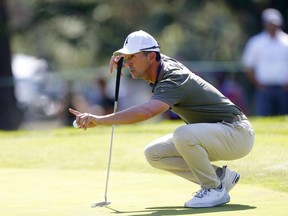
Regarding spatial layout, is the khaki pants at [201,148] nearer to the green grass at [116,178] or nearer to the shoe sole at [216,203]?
the shoe sole at [216,203]

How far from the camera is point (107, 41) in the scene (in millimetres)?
26234

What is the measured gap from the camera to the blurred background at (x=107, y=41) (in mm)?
23875

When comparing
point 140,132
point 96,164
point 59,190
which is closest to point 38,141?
point 140,132

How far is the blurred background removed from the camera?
2388 cm

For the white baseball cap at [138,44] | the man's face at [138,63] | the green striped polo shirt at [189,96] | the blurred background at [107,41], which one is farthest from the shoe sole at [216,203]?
the blurred background at [107,41]

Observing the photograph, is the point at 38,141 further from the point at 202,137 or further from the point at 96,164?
the point at 202,137

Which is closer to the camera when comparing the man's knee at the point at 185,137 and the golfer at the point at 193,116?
the golfer at the point at 193,116

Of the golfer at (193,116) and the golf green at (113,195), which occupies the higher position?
the golfer at (193,116)

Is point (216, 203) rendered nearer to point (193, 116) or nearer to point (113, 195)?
point (193, 116)

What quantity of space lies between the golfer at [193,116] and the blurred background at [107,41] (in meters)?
13.9

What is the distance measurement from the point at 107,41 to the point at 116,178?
53.7ft

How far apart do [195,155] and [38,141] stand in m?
6.12

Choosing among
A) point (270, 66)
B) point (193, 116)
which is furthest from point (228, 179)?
point (270, 66)

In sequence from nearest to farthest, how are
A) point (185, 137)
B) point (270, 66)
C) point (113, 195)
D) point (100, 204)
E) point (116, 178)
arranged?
point (185, 137) < point (100, 204) < point (113, 195) < point (116, 178) < point (270, 66)
